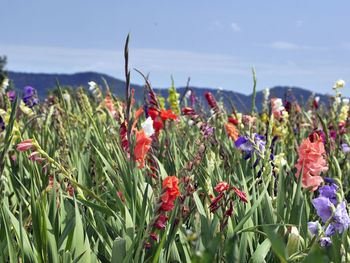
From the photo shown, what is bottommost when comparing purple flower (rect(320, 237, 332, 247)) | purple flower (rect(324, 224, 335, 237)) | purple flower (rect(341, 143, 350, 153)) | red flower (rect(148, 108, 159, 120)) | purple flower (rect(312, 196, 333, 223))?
purple flower (rect(320, 237, 332, 247))

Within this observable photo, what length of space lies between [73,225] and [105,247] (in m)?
0.16

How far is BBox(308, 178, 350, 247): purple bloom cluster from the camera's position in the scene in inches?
60.1

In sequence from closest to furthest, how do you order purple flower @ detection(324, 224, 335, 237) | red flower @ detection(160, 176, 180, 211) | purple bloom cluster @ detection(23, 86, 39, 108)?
red flower @ detection(160, 176, 180, 211), purple flower @ detection(324, 224, 335, 237), purple bloom cluster @ detection(23, 86, 39, 108)

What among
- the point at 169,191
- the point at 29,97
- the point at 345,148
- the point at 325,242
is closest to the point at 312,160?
the point at 325,242

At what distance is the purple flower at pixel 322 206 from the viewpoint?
1557mm

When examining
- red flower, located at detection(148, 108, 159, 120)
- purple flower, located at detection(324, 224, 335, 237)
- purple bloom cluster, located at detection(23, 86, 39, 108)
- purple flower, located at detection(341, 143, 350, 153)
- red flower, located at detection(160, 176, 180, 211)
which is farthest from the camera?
purple bloom cluster, located at detection(23, 86, 39, 108)

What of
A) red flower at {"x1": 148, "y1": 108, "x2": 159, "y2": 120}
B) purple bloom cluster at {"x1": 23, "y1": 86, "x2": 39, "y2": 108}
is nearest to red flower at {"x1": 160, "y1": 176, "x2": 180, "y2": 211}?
red flower at {"x1": 148, "y1": 108, "x2": 159, "y2": 120}

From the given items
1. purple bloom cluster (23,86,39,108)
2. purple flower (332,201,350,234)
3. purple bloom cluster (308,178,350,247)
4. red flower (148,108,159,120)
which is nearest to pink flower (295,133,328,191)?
purple bloom cluster (308,178,350,247)

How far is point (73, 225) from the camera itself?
170cm

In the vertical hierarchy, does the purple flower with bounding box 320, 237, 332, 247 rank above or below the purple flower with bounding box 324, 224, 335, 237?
below

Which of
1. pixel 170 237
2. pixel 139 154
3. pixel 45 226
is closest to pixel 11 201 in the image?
pixel 139 154

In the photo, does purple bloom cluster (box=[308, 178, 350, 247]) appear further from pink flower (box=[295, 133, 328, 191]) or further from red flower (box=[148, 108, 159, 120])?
red flower (box=[148, 108, 159, 120])

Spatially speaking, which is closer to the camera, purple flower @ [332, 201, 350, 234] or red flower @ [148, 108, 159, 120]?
purple flower @ [332, 201, 350, 234]

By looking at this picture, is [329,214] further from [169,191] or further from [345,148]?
[345,148]
